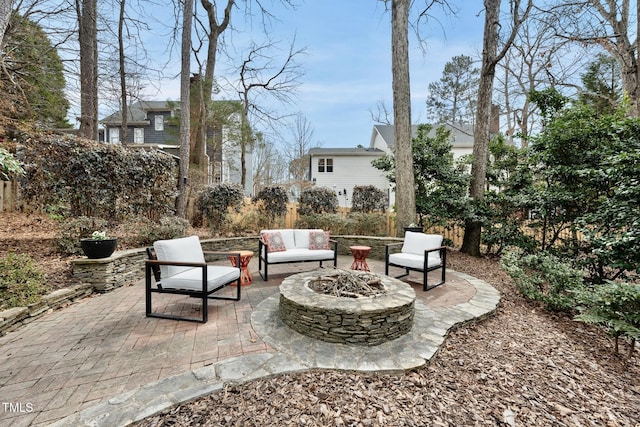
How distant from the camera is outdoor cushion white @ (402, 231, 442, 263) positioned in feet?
15.5

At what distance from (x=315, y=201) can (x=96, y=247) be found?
5509 millimetres

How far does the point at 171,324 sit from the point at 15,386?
1207mm

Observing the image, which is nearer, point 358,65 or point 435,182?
point 435,182

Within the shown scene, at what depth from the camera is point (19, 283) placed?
3275 millimetres

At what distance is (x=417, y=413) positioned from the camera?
6.31ft

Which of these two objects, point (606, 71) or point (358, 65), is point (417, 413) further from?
point (606, 71)

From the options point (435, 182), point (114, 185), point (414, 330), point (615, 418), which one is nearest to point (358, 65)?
point (435, 182)

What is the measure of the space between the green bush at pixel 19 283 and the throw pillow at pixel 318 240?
3885mm

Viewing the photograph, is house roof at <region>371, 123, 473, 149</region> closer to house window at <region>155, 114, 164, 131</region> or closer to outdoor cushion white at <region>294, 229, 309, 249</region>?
outdoor cushion white at <region>294, 229, 309, 249</region>

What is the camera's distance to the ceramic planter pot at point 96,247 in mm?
4027

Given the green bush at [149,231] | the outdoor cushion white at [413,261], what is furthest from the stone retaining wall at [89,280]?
the outdoor cushion white at [413,261]

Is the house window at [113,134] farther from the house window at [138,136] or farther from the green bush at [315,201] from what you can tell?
the green bush at [315,201]

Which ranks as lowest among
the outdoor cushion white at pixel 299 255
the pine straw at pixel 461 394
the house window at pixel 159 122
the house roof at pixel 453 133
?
the pine straw at pixel 461 394

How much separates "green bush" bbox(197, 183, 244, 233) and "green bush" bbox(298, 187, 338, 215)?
195cm
